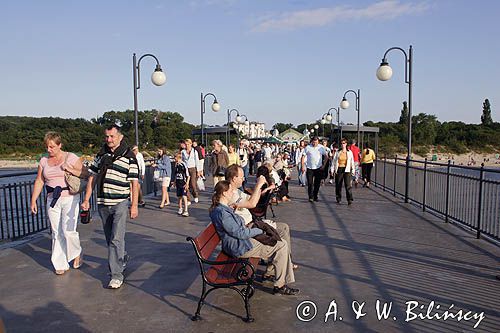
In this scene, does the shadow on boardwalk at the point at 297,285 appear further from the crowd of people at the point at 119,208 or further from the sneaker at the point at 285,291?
the crowd of people at the point at 119,208

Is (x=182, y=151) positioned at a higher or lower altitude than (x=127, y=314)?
higher

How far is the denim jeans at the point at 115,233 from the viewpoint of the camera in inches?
207

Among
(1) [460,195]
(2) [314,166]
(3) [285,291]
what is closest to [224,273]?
(3) [285,291]

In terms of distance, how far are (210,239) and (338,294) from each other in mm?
1539

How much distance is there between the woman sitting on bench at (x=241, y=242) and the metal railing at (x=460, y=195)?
3.89 meters

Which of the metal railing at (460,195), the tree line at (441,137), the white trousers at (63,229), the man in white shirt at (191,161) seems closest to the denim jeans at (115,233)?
the white trousers at (63,229)

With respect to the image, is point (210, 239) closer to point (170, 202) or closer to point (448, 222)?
point (448, 222)

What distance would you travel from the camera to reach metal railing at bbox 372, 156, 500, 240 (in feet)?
24.2

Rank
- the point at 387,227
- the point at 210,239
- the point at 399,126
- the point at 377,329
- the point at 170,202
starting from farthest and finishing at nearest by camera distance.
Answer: the point at 399,126, the point at 170,202, the point at 387,227, the point at 210,239, the point at 377,329

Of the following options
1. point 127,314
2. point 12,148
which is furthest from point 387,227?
point 12,148

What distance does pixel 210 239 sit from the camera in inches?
190

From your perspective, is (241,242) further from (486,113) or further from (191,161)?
(486,113)

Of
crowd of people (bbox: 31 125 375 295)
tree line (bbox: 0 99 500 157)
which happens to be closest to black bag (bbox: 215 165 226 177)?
crowd of people (bbox: 31 125 375 295)

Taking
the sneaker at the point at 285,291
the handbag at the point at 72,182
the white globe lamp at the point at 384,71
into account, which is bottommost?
the sneaker at the point at 285,291
